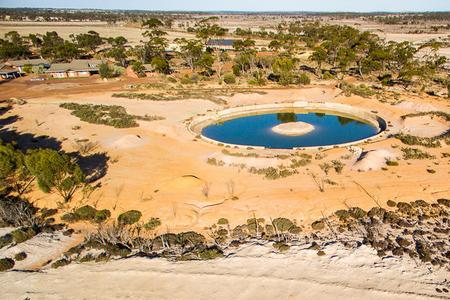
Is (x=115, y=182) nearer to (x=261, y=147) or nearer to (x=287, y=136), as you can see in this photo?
(x=261, y=147)

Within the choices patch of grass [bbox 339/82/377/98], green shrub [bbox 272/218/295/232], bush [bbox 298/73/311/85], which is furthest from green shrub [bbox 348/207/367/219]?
bush [bbox 298/73/311/85]

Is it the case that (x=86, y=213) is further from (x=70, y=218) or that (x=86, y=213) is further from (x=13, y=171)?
(x=13, y=171)

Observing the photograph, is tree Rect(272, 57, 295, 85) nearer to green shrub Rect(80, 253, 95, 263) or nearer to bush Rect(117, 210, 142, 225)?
bush Rect(117, 210, 142, 225)

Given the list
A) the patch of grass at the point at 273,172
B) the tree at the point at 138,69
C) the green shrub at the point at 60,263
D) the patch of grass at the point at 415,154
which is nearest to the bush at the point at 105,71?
the tree at the point at 138,69

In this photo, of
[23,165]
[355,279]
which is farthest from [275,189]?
[23,165]

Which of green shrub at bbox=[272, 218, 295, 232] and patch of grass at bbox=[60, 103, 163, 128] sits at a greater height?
patch of grass at bbox=[60, 103, 163, 128]
